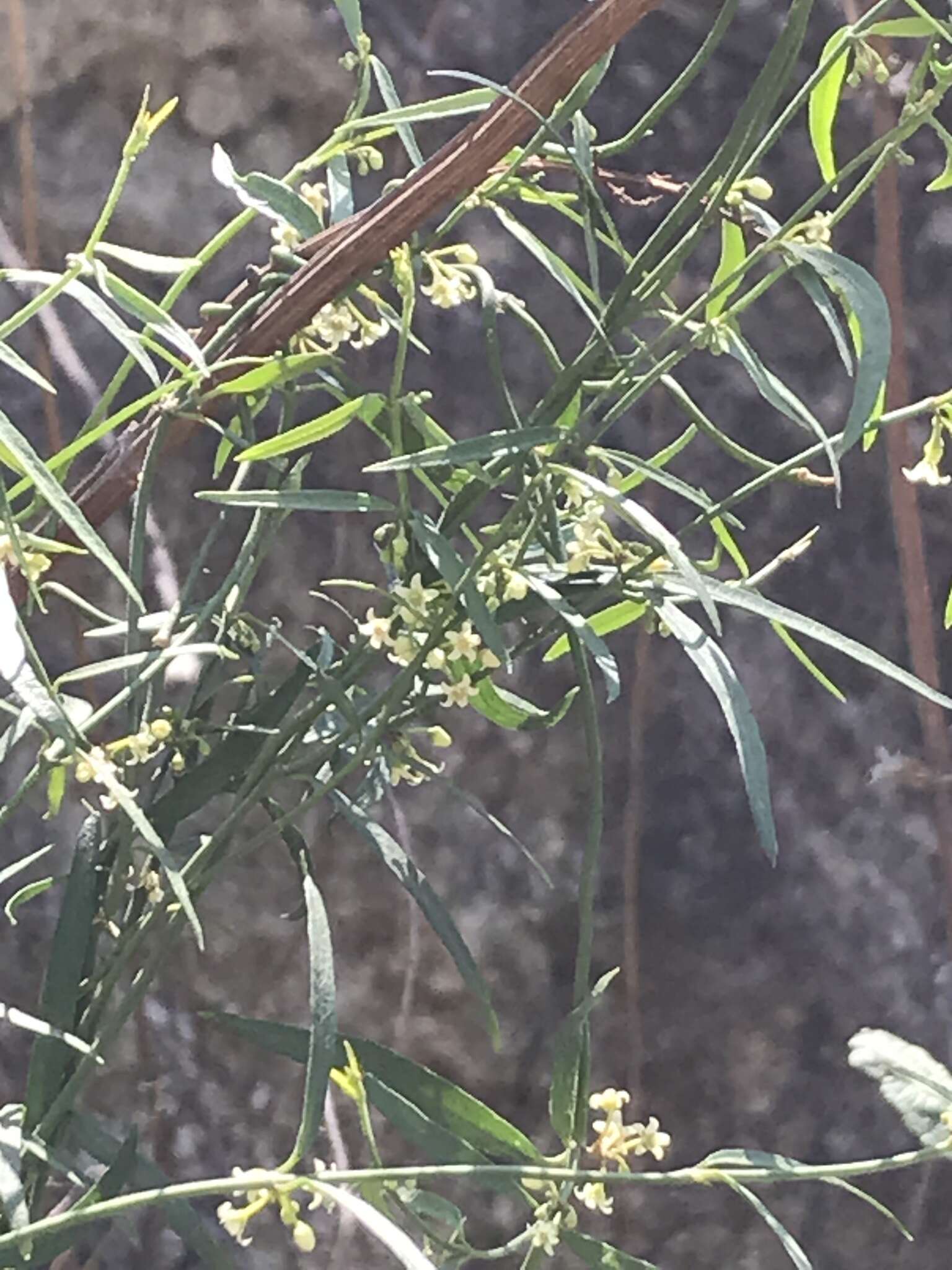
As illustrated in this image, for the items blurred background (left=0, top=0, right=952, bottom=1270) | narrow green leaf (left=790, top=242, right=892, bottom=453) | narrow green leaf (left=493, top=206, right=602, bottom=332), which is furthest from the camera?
blurred background (left=0, top=0, right=952, bottom=1270)

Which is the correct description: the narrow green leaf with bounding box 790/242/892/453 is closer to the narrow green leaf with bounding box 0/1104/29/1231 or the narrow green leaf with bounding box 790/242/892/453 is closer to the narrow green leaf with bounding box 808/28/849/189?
the narrow green leaf with bounding box 808/28/849/189

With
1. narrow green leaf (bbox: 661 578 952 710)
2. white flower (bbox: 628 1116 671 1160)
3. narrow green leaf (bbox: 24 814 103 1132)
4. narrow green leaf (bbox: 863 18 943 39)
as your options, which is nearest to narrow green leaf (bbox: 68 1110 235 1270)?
narrow green leaf (bbox: 24 814 103 1132)

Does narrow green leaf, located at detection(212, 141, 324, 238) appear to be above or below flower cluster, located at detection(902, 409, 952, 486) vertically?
above

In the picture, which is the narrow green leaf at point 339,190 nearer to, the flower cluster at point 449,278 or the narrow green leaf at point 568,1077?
the flower cluster at point 449,278

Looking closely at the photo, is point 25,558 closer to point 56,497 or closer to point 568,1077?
point 56,497

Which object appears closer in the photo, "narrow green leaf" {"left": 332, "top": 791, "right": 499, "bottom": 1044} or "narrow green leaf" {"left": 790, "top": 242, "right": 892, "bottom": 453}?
"narrow green leaf" {"left": 790, "top": 242, "right": 892, "bottom": 453}

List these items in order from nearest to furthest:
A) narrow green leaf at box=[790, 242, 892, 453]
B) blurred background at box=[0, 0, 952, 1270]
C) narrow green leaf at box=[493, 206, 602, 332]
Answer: narrow green leaf at box=[790, 242, 892, 453] → narrow green leaf at box=[493, 206, 602, 332] → blurred background at box=[0, 0, 952, 1270]
